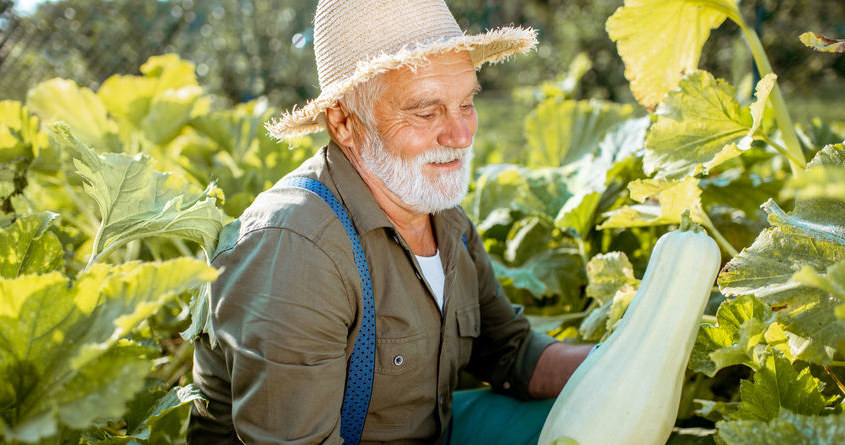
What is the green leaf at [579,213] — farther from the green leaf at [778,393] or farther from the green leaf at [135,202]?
the green leaf at [135,202]

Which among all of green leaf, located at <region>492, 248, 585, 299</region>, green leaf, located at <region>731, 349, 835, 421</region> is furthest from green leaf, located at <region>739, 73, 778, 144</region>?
green leaf, located at <region>492, 248, 585, 299</region>

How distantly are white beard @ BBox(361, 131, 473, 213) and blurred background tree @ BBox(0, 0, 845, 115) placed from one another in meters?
0.42

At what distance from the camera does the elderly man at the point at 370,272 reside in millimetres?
1514

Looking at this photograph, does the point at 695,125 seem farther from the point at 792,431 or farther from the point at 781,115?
the point at 792,431

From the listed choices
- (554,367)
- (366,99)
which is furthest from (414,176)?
(554,367)

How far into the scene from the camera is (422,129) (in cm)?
186

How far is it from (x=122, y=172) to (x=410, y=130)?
0.68 metres

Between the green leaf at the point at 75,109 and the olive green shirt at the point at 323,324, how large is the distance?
51.7 inches

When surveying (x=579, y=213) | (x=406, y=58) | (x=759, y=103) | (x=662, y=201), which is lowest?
(x=579, y=213)

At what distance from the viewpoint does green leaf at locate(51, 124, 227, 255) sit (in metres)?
1.49

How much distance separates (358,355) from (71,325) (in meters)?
0.73

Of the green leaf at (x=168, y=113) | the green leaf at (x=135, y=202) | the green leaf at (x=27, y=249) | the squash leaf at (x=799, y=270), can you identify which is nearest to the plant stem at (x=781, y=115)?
the squash leaf at (x=799, y=270)

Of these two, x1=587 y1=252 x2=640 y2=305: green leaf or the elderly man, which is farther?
x1=587 y1=252 x2=640 y2=305: green leaf

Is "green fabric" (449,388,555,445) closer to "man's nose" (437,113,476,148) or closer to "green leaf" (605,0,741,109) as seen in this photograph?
"man's nose" (437,113,476,148)
